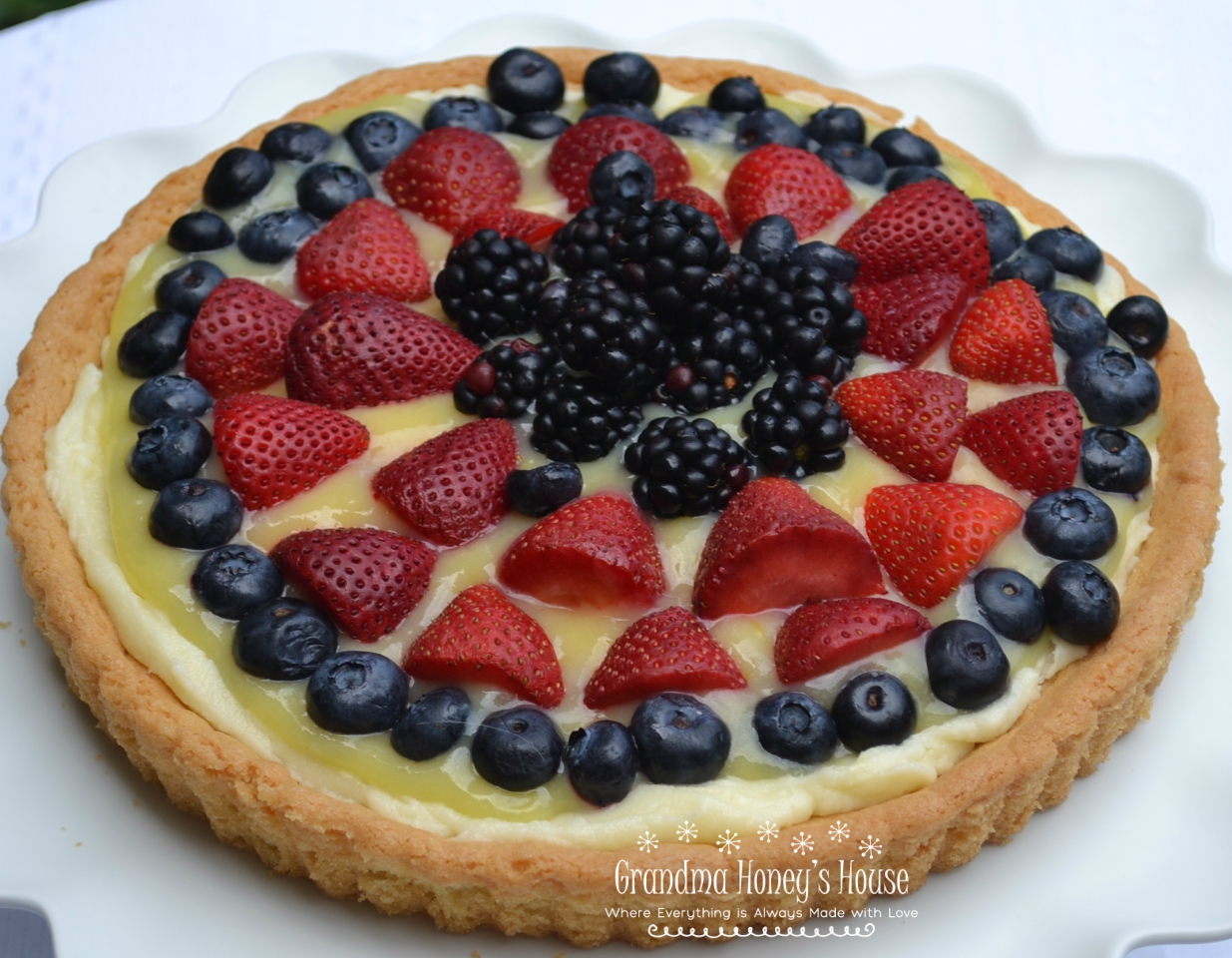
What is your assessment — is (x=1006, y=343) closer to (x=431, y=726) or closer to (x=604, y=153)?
(x=604, y=153)

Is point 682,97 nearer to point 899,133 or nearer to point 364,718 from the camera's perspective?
point 899,133

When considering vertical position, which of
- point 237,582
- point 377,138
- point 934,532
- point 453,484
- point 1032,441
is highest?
point 1032,441

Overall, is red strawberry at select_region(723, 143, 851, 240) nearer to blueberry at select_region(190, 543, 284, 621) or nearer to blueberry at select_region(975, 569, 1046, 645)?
blueberry at select_region(975, 569, 1046, 645)

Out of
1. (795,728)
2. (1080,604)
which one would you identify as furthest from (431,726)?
(1080,604)

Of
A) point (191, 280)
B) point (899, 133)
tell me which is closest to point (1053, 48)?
point (899, 133)

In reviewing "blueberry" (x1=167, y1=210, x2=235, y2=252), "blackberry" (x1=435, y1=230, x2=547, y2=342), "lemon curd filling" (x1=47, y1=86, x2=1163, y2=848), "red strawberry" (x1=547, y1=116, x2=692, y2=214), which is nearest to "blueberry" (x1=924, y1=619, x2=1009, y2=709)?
"lemon curd filling" (x1=47, y1=86, x2=1163, y2=848)

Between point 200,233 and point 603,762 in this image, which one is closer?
point 603,762
